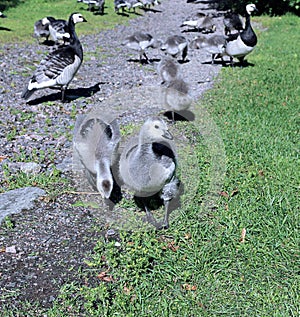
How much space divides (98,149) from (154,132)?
0.80 metres

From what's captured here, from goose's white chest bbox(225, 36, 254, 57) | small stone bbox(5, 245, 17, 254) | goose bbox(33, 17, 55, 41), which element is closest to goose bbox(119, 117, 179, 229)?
small stone bbox(5, 245, 17, 254)

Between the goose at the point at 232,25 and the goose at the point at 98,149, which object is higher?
the goose at the point at 98,149

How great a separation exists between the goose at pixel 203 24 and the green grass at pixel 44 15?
129 inches

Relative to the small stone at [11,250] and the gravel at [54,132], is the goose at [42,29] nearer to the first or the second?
the gravel at [54,132]

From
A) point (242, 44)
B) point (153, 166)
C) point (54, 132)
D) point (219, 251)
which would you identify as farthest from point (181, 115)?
point (219, 251)

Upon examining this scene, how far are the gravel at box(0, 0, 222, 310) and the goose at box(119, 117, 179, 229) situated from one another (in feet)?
2.25

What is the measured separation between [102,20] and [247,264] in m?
17.1

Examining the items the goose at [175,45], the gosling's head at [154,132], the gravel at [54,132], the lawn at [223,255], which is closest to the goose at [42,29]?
the gravel at [54,132]

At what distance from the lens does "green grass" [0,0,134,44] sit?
16.0 metres

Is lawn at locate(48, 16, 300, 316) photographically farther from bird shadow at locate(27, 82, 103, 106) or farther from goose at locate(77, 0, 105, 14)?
goose at locate(77, 0, 105, 14)

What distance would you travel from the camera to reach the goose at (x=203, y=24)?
17.6m

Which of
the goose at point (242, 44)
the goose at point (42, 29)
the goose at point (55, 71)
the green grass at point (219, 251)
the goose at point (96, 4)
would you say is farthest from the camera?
the goose at point (96, 4)

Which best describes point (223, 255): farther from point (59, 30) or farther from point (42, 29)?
point (42, 29)

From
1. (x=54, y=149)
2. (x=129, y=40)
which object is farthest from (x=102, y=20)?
(x=54, y=149)
